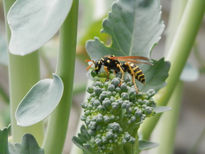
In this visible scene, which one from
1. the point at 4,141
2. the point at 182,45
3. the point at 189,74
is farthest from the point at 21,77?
the point at 189,74

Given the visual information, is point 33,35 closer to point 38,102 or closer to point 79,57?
point 38,102

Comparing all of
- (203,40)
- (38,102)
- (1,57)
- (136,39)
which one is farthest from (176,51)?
(203,40)

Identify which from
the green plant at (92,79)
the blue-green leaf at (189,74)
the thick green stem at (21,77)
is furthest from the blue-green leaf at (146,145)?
the blue-green leaf at (189,74)

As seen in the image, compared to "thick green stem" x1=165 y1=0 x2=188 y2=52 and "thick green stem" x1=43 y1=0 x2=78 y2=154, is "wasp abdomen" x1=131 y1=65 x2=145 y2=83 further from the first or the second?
"thick green stem" x1=165 y1=0 x2=188 y2=52

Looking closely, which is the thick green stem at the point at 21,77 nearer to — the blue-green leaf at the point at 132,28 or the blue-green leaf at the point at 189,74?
the blue-green leaf at the point at 132,28

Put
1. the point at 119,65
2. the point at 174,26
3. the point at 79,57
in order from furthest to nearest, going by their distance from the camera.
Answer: the point at 79,57, the point at 174,26, the point at 119,65
